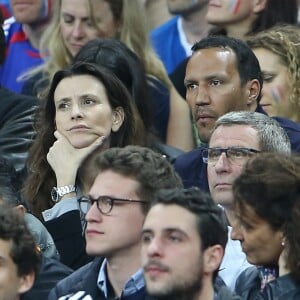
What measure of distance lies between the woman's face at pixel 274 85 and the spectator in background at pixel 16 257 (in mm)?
2504

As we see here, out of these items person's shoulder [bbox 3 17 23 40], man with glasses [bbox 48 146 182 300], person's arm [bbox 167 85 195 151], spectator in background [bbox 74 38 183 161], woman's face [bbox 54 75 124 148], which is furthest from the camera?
person's shoulder [bbox 3 17 23 40]

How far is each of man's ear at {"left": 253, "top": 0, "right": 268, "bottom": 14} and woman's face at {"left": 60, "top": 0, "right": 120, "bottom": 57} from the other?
2.97 feet

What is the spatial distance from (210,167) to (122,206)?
900mm

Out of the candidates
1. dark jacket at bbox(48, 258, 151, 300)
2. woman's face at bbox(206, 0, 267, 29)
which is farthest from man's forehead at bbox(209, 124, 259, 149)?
woman's face at bbox(206, 0, 267, 29)

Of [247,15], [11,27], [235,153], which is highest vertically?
[11,27]

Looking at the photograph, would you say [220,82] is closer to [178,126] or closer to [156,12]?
[178,126]

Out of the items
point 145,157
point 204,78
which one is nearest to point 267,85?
point 204,78

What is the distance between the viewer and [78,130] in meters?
8.09

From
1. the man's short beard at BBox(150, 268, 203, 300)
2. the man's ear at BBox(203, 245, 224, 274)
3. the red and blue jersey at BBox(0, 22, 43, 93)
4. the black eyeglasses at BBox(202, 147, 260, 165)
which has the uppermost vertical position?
the red and blue jersey at BBox(0, 22, 43, 93)

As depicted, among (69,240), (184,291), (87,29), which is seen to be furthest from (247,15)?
(184,291)

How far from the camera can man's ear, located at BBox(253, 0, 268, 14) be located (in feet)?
30.3

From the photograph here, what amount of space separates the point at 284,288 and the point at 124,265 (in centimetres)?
78

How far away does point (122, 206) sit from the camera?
6.50 metres

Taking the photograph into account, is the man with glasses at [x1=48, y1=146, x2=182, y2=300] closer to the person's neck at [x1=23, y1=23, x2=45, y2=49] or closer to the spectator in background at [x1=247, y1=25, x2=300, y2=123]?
the spectator in background at [x1=247, y1=25, x2=300, y2=123]
